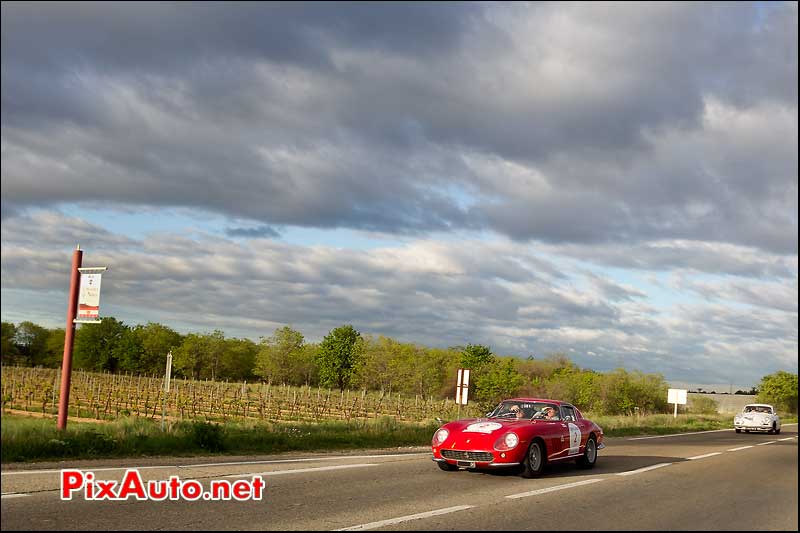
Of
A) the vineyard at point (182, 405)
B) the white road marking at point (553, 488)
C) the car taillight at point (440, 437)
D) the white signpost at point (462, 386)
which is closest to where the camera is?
the white road marking at point (553, 488)

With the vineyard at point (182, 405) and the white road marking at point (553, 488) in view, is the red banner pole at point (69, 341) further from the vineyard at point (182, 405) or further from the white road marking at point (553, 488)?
the vineyard at point (182, 405)

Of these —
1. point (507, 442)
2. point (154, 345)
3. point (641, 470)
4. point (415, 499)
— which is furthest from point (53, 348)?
point (415, 499)

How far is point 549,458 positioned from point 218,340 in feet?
388

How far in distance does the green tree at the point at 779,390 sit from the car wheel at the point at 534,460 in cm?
9570

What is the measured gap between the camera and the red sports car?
43.2 feet

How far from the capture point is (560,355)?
137m

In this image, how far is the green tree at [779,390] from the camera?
326 feet

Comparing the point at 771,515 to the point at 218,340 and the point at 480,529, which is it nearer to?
the point at 480,529

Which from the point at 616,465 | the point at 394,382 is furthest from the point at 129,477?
the point at 394,382

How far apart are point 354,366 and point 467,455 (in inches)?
3588

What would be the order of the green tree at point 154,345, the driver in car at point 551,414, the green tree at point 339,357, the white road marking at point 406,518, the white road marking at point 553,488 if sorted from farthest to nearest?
the green tree at point 154,345 → the green tree at point 339,357 → the driver in car at point 551,414 → the white road marking at point 553,488 → the white road marking at point 406,518

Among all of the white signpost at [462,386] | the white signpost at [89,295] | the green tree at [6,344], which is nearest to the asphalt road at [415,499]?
the green tree at [6,344]

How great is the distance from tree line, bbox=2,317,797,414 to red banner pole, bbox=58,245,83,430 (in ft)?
247

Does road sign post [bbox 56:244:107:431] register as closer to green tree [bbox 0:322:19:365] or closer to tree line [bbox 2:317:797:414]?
green tree [bbox 0:322:19:365]
